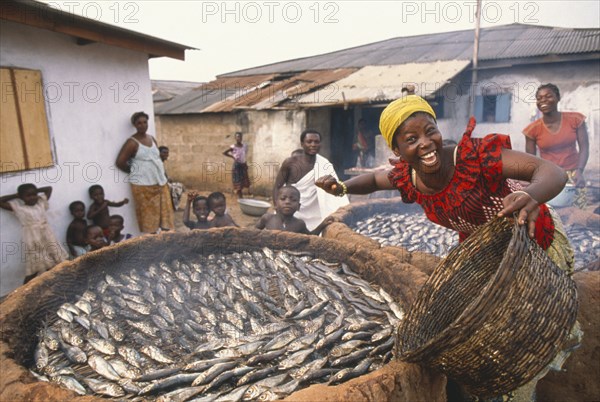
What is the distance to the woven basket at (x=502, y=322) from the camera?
1817mm

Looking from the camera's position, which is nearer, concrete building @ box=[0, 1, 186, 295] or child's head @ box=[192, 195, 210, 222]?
concrete building @ box=[0, 1, 186, 295]

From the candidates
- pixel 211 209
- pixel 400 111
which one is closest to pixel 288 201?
pixel 211 209

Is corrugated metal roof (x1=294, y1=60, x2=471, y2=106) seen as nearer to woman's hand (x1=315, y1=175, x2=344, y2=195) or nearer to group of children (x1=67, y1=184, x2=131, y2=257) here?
group of children (x1=67, y1=184, x2=131, y2=257)

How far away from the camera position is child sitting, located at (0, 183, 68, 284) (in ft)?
18.9

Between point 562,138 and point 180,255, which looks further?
point 562,138

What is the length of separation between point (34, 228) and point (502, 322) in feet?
20.5

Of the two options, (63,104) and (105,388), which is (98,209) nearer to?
(63,104)

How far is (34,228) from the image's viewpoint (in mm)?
5867

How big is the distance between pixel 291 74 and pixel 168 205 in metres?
11.2

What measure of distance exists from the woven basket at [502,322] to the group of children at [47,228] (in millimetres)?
5646

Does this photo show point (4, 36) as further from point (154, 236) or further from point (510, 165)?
point (510, 165)

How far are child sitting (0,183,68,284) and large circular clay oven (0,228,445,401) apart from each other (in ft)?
8.50

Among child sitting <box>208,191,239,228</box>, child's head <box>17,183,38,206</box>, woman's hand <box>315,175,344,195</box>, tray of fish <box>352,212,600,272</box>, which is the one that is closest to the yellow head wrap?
woman's hand <box>315,175,344,195</box>

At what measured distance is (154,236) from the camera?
4.48 metres
